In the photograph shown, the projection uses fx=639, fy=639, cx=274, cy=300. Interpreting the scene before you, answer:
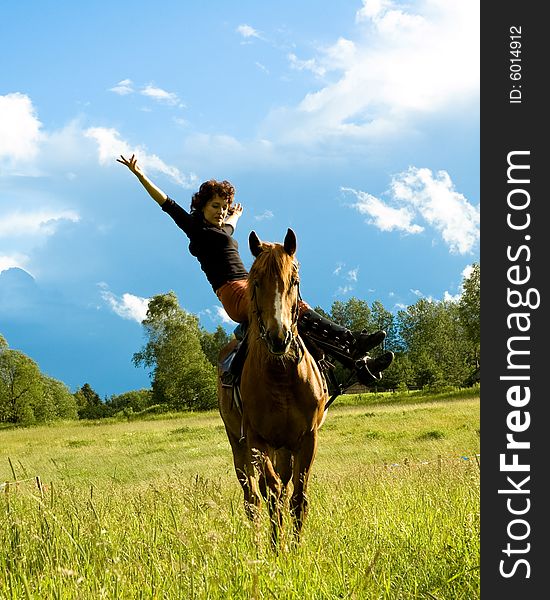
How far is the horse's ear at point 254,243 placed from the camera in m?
5.73

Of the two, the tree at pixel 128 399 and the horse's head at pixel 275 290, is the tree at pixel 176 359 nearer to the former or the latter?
the tree at pixel 128 399

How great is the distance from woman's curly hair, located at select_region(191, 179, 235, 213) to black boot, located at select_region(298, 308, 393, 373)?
5.32ft

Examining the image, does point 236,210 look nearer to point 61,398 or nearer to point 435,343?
point 435,343

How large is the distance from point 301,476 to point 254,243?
2.17m

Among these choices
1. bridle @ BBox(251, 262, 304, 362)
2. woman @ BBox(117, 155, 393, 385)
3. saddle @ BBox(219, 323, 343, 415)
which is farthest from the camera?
woman @ BBox(117, 155, 393, 385)

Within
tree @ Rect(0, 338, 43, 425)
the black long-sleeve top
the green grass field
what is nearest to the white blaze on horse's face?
the green grass field

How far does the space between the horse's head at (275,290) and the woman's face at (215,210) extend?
148 centimetres

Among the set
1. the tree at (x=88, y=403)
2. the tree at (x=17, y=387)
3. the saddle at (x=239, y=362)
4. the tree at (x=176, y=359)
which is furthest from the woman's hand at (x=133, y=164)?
the tree at (x=88, y=403)

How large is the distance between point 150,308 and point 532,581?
64.5m

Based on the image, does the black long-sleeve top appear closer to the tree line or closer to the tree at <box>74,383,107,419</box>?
the tree line

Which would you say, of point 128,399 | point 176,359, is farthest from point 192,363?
point 128,399

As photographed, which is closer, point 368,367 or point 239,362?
point 239,362

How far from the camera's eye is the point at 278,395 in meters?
5.90

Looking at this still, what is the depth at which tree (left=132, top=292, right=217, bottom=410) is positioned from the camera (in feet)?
191
